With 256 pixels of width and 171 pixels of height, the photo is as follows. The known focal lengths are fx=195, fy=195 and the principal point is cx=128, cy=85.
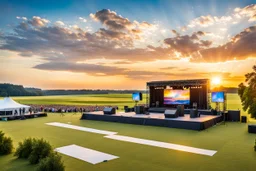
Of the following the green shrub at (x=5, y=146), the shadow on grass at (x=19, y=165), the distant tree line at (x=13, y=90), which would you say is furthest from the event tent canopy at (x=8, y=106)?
the distant tree line at (x=13, y=90)

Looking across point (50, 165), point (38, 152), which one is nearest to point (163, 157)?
point (50, 165)

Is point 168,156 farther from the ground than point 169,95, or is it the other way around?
point 169,95

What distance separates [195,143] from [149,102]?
1405 centimetres

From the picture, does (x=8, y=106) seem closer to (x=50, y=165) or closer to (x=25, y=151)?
(x=25, y=151)

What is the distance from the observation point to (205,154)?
24.5 feet

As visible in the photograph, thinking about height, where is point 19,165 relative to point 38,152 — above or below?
below

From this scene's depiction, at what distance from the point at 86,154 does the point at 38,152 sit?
5.72 feet

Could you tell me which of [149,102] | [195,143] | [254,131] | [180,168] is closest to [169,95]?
[149,102]

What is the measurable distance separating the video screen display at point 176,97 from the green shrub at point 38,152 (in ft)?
53.3

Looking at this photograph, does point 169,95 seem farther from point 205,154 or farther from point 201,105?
point 205,154

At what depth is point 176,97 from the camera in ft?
69.2

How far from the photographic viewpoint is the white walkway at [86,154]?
22.9 ft

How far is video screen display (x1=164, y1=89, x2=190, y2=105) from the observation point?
20.4 meters

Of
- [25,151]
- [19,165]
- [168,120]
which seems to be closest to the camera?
[19,165]
